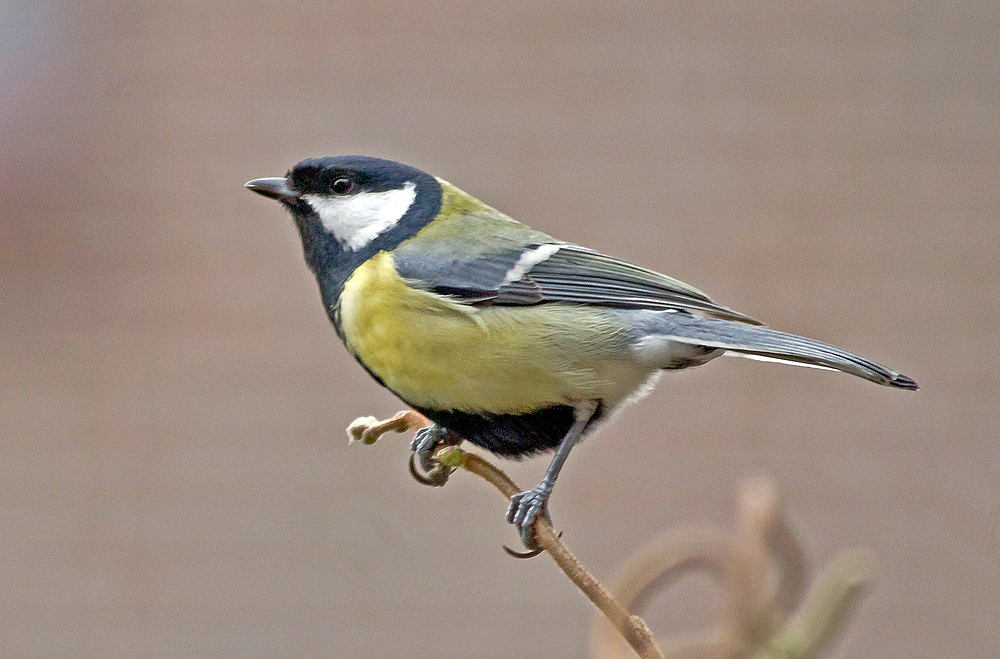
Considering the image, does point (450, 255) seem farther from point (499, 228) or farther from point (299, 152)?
point (299, 152)

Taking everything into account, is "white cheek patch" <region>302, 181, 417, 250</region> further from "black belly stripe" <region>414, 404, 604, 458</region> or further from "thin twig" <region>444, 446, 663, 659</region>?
"thin twig" <region>444, 446, 663, 659</region>

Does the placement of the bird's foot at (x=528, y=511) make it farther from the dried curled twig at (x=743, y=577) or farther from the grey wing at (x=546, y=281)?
the grey wing at (x=546, y=281)

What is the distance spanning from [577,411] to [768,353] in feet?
0.81

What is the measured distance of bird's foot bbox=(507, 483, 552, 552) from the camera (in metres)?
1.04

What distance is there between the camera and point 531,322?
116 cm

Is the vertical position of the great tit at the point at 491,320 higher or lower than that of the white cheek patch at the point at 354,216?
lower

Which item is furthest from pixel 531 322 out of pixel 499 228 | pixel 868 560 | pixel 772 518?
pixel 868 560

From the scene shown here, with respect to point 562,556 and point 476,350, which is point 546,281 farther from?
point 562,556

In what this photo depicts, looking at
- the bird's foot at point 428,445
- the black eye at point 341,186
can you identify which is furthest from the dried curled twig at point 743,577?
the black eye at point 341,186

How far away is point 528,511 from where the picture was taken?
1.05 meters

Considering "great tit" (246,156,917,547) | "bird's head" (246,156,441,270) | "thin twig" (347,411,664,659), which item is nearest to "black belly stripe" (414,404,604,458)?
"great tit" (246,156,917,547)

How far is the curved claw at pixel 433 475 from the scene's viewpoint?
106 cm

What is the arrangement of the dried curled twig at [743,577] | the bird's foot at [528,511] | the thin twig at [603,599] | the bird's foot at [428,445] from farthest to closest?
the bird's foot at [428,445] → the bird's foot at [528,511] → the dried curled twig at [743,577] → the thin twig at [603,599]

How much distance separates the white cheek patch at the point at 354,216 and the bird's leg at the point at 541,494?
366mm
